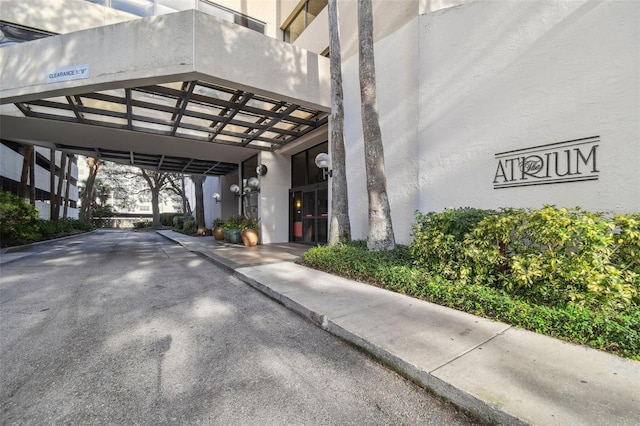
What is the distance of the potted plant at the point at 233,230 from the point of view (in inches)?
486

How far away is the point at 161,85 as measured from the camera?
7.36 m

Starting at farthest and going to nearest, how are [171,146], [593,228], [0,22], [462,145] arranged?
[171,146] < [0,22] < [462,145] < [593,228]

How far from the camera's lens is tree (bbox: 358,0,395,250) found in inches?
236

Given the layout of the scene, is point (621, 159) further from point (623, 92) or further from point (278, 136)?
point (278, 136)

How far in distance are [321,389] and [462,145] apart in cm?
537

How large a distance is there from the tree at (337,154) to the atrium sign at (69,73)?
5.95 m

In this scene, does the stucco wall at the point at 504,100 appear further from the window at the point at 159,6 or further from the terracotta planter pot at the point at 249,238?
the window at the point at 159,6

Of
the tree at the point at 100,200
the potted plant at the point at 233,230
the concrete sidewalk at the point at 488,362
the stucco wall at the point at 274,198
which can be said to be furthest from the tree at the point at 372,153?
the tree at the point at 100,200

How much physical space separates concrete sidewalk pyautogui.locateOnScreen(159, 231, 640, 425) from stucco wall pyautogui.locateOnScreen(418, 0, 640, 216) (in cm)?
276

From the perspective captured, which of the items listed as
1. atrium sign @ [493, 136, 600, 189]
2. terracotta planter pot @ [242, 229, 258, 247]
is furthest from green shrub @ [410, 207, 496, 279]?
terracotta planter pot @ [242, 229, 258, 247]

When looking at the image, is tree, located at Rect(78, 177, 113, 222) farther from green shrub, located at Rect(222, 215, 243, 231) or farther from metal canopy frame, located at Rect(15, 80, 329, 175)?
green shrub, located at Rect(222, 215, 243, 231)

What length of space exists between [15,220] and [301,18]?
1407cm

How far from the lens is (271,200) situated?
42.0ft

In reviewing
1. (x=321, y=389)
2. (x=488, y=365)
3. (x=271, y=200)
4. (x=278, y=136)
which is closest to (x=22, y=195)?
(x=271, y=200)
